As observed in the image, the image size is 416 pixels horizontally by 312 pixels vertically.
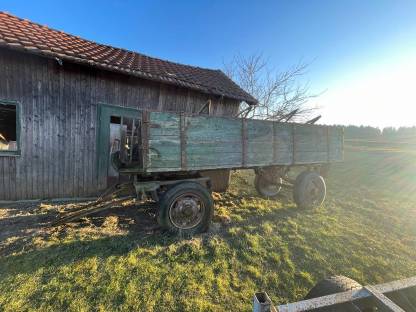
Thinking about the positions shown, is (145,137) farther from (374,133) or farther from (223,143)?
(374,133)

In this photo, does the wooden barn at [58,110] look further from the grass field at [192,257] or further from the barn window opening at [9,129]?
the grass field at [192,257]

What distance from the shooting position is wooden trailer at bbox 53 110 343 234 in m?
3.26

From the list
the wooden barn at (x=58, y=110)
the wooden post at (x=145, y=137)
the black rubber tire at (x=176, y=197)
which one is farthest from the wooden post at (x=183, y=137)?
the wooden barn at (x=58, y=110)

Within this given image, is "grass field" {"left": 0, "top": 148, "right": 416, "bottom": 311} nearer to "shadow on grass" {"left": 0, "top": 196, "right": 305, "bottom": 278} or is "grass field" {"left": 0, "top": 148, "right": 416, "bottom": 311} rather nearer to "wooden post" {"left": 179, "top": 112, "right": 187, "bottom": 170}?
"shadow on grass" {"left": 0, "top": 196, "right": 305, "bottom": 278}

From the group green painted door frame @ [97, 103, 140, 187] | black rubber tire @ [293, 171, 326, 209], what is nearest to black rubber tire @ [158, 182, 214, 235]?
black rubber tire @ [293, 171, 326, 209]

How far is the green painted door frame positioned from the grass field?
5.31 ft

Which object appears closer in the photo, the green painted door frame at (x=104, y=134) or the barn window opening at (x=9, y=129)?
the barn window opening at (x=9, y=129)

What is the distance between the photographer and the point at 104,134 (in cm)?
591

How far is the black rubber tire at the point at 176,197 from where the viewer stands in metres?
3.33

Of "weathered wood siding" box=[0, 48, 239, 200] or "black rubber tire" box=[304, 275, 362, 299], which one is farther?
"weathered wood siding" box=[0, 48, 239, 200]

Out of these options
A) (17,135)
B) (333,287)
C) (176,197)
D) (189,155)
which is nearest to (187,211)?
(176,197)

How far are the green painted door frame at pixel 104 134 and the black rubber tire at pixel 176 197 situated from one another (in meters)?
3.47

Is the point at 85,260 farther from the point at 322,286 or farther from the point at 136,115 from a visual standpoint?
the point at 136,115

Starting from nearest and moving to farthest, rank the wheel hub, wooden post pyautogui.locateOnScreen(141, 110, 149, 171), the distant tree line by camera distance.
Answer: wooden post pyautogui.locateOnScreen(141, 110, 149, 171), the wheel hub, the distant tree line
